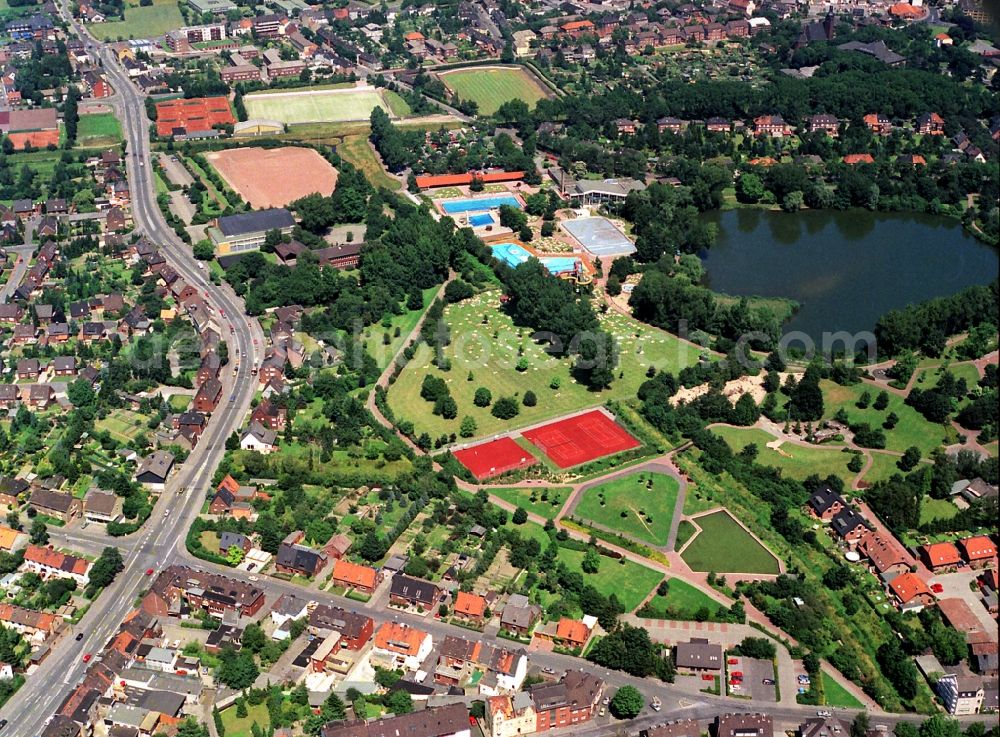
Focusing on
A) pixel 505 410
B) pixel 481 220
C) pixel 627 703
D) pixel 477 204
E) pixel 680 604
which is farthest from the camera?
pixel 477 204

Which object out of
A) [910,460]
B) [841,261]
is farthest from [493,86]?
[910,460]

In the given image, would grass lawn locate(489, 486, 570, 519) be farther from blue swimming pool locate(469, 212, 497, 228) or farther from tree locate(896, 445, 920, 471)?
blue swimming pool locate(469, 212, 497, 228)

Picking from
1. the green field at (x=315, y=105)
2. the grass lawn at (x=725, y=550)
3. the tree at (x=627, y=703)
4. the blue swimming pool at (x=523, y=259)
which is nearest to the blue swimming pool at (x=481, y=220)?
the blue swimming pool at (x=523, y=259)

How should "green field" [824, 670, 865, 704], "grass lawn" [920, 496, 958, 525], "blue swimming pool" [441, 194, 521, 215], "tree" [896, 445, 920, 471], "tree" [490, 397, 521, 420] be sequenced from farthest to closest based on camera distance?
1. "blue swimming pool" [441, 194, 521, 215]
2. "tree" [490, 397, 521, 420]
3. "tree" [896, 445, 920, 471]
4. "grass lawn" [920, 496, 958, 525]
5. "green field" [824, 670, 865, 704]

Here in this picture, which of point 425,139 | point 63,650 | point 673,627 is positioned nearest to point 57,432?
point 63,650

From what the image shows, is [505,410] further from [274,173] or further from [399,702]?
[274,173]

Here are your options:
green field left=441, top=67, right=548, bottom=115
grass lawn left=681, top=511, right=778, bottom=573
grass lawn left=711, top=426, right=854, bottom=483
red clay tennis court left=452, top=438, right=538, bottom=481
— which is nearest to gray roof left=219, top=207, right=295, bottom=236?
red clay tennis court left=452, top=438, right=538, bottom=481

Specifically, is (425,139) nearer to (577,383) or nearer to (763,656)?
(577,383)
